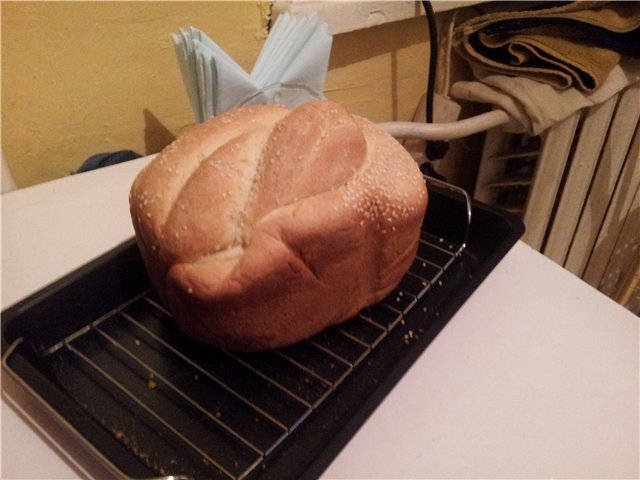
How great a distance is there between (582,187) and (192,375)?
3.48ft

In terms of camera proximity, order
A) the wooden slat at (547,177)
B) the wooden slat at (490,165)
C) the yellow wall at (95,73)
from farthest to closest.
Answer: the wooden slat at (490,165) → the wooden slat at (547,177) → the yellow wall at (95,73)

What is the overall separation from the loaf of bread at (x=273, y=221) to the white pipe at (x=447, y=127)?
1.43 ft

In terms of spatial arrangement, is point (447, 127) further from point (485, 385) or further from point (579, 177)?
point (485, 385)

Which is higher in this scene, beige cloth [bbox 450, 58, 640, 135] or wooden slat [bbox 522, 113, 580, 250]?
beige cloth [bbox 450, 58, 640, 135]

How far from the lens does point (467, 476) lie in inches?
17.5

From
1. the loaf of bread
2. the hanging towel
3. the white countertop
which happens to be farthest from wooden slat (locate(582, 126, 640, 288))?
the loaf of bread

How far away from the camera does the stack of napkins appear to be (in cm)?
70

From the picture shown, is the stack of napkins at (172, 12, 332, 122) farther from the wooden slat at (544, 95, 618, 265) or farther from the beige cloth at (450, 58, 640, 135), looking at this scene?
the wooden slat at (544, 95, 618, 265)

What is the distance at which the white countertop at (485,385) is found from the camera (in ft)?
1.47

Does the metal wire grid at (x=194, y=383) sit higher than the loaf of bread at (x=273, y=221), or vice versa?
the loaf of bread at (x=273, y=221)

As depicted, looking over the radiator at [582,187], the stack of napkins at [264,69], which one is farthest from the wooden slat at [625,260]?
the stack of napkins at [264,69]

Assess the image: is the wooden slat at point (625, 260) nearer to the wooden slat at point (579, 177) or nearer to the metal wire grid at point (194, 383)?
the wooden slat at point (579, 177)

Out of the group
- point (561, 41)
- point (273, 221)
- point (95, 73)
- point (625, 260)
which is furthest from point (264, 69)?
point (625, 260)

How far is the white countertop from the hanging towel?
0.50 metres
